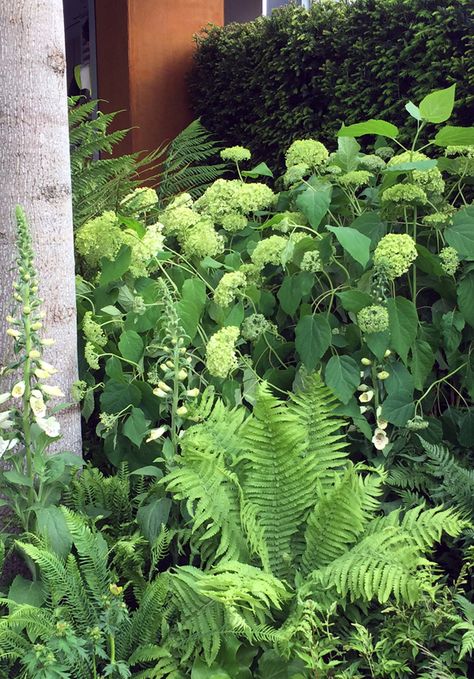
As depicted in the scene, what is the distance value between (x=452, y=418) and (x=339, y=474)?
1.53ft

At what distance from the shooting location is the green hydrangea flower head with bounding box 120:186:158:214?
102 inches

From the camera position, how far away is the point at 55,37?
1.86 meters

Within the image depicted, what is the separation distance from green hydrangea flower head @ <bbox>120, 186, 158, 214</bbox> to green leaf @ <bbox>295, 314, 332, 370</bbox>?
2.85 ft

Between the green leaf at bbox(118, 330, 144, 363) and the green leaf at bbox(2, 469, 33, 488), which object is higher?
the green leaf at bbox(118, 330, 144, 363)

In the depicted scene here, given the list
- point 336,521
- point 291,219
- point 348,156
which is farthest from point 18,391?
point 348,156

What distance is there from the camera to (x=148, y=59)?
680 cm

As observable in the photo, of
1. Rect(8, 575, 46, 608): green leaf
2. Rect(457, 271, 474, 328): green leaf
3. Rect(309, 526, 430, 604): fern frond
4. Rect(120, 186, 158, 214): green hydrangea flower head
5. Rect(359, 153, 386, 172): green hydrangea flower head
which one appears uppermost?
Rect(359, 153, 386, 172): green hydrangea flower head

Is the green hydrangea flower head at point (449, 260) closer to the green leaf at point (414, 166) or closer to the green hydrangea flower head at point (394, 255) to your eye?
the green hydrangea flower head at point (394, 255)

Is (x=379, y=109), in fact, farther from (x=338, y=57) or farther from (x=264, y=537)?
(x=264, y=537)

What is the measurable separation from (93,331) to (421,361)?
37.1 inches

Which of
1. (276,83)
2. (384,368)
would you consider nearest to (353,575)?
(384,368)

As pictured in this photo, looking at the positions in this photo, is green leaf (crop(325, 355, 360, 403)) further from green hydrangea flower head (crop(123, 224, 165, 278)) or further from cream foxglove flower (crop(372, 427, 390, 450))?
green hydrangea flower head (crop(123, 224, 165, 278))

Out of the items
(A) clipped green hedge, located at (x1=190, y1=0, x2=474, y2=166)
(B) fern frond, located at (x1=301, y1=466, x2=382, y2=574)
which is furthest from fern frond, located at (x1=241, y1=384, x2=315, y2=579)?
(A) clipped green hedge, located at (x1=190, y1=0, x2=474, y2=166)

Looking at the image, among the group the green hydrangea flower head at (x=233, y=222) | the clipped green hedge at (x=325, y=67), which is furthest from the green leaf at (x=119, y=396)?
the clipped green hedge at (x=325, y=67)
